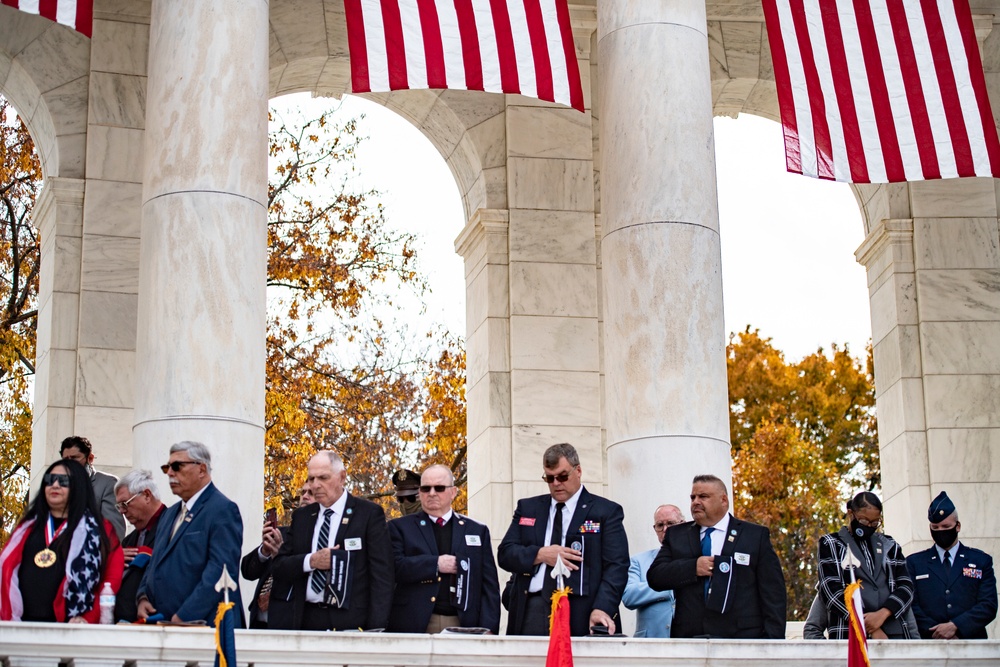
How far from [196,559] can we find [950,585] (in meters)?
Answer: 9.14

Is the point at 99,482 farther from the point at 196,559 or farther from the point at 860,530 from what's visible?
the point at 860,530

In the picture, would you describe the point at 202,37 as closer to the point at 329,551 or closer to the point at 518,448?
the point at 329,551

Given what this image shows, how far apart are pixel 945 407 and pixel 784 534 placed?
116 feet

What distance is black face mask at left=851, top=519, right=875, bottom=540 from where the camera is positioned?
18.1 m

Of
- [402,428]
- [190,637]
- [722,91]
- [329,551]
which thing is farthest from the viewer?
[402,428]

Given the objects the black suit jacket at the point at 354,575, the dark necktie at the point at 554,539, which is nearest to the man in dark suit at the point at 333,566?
the black suit jacket at the point at 354,575

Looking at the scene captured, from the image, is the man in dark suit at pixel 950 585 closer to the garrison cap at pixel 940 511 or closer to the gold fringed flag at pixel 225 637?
the garrison cap at pixel 940 511

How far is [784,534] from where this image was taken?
64.3 metres

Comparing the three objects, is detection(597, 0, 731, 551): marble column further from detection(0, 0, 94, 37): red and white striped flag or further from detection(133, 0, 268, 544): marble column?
detection(0, 0, 94, 37): red and white striped flag

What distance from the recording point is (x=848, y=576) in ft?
58.0

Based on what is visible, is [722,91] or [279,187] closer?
[722,91]

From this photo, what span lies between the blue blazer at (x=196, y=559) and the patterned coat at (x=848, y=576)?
6684 mm

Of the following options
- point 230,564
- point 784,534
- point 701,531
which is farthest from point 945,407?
point 784,534

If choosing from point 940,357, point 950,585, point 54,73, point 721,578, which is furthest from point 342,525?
point 940,357
